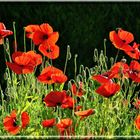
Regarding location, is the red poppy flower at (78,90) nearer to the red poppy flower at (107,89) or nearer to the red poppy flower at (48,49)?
the red poppy flower at (48,49)

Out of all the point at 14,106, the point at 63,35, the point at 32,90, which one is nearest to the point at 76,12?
the point at 63,35

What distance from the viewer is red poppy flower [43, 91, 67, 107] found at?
374 centimetres

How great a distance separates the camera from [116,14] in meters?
5.75

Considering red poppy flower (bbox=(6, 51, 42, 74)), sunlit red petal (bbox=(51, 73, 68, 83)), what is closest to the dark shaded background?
red poppy flower (bbox=(6, 51, 42, 74))

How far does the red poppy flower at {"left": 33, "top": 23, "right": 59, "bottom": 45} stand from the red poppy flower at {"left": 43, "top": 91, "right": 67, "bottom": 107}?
53 cm

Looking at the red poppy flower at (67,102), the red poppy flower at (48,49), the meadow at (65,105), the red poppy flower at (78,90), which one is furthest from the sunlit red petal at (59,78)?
the red poppy flower at (48,49)

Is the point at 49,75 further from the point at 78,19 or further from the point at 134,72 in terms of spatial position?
the point at 78,19

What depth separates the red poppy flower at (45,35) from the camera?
4.17m

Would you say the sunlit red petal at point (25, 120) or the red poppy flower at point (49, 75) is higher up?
the red poppy flower at point (49, 75)

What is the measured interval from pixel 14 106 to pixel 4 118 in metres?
0.19

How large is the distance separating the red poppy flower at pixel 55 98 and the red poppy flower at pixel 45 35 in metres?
0.53

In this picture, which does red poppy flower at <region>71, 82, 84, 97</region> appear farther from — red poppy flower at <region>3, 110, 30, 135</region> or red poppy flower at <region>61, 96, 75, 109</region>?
red poppy flower at <region>3, 110, 30, 135</region>

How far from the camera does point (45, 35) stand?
4199mm

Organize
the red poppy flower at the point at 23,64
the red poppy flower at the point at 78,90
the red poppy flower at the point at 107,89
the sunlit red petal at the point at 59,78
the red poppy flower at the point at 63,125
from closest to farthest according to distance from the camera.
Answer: the red poppy flower at the point at 63,125, the red poppy flower at the point at 107,89, the sunlit red petal at the point at 59,78, the red poppy flower at the point at 23,64, the red poppy flower at the point at 78,90
